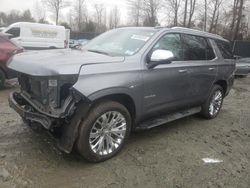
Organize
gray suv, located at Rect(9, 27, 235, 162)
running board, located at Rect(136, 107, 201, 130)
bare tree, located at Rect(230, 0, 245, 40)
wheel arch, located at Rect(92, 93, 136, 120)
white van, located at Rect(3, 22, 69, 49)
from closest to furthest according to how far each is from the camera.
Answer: gray suv, located at Rect(9, 27, 235, 162)
wheel arch, located at Rect(92, 93, 136, 120)
running board, located at Rect(136, 107, 201, 130)
white van, located at Rect(3, 22, 69, 49)
bare tree, located at Rect(230, 0, 245, 40)

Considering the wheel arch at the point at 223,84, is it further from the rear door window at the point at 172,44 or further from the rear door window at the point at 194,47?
the rear door window at the point at 172,44

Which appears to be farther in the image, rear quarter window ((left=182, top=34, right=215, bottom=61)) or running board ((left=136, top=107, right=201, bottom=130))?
rear quarter window ((left=182, top=34, right=215, bottom=61))

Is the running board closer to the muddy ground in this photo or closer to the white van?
the muddy ground

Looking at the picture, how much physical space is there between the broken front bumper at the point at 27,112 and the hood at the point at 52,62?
518mm

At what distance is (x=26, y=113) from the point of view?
149 inches

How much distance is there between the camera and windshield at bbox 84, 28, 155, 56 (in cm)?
447

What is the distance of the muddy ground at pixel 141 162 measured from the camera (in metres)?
3.59

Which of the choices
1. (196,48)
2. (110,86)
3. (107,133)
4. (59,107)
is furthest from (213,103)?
(59,107)

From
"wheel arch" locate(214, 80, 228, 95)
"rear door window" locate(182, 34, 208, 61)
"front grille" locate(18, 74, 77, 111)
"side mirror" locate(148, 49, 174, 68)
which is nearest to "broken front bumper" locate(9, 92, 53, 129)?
"front grille" locate(18, 74, 77, 111)

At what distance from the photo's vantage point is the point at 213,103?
255 inches

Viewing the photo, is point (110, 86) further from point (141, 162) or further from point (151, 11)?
point (151, 11)

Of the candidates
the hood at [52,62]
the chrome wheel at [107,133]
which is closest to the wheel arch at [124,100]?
the chrome wheel at [107,133]

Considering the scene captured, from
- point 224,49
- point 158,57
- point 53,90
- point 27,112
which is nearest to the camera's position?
point 53,90

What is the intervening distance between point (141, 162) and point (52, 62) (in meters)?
1.82
